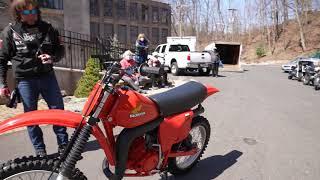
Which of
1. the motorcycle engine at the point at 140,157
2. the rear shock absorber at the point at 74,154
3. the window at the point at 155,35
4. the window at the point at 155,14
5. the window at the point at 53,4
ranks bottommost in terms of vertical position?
the motorcycle engine at the point at 140,157

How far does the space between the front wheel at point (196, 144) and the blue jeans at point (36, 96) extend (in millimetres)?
1404

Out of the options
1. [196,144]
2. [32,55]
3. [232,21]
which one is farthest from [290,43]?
[32,55]

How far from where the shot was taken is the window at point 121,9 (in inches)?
2250

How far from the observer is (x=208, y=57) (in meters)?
22.6

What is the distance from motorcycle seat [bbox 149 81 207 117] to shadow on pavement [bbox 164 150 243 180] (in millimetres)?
971

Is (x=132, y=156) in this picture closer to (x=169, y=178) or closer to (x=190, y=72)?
(x=169, y=178)

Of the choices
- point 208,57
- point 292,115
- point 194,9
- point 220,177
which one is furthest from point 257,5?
point 220,177

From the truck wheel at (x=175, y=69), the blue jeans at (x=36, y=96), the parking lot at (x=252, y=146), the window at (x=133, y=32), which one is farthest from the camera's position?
the window at (x=133, y=32)

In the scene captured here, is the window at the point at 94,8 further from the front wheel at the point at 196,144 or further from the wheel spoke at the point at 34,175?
the wheel spoke at the point at 34,175

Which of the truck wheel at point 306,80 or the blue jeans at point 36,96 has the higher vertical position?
the blue jeans at point 36,96

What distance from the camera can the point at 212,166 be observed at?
18.1 ft

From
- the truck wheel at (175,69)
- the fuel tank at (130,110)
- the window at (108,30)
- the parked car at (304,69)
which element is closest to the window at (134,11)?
the window at (108,30)

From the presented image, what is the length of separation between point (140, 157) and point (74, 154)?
0.91 metres

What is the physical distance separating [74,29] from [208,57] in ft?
45.4
